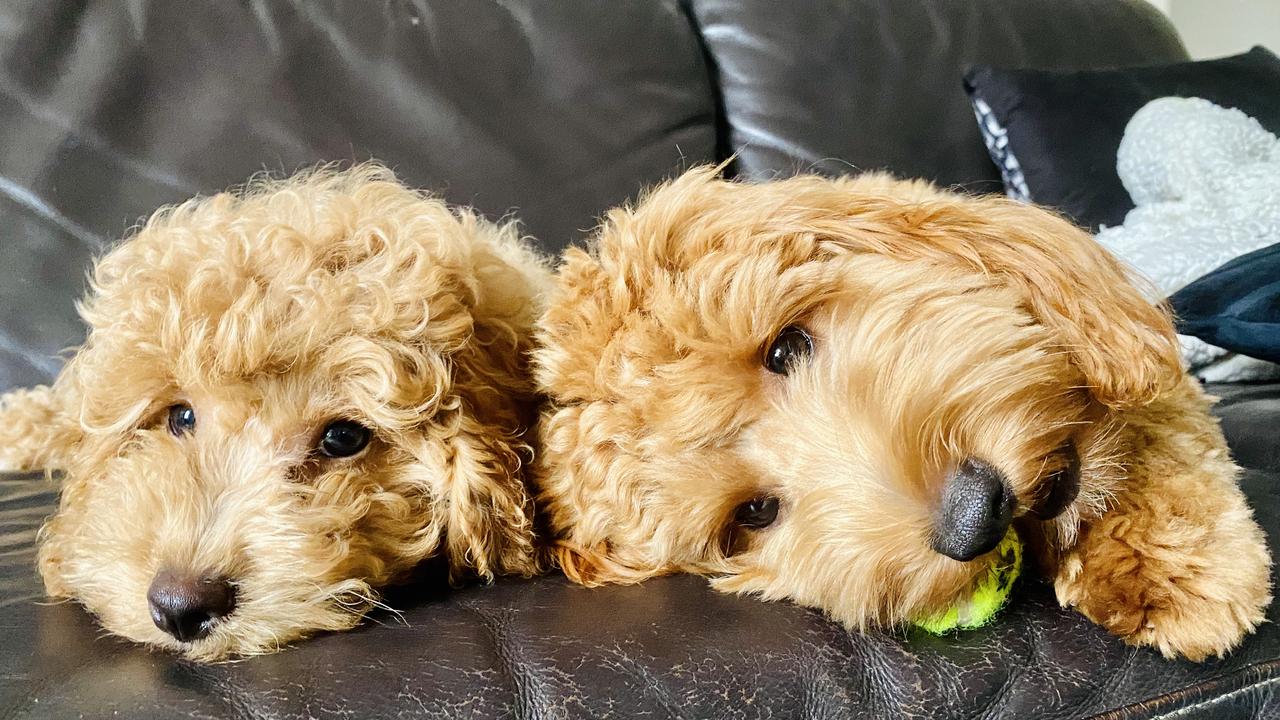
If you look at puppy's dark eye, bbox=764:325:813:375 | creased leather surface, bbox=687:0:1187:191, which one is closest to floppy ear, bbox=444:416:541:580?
puppy's dark eye, bbox=764:325:813:375

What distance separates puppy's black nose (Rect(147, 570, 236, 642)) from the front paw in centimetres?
106

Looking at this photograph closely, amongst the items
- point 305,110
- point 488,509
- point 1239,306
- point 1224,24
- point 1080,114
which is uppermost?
point 305,110

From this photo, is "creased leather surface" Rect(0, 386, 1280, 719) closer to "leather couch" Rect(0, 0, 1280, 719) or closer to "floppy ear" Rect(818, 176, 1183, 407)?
"leather couch" Rect(0, 0, 1280, 719)

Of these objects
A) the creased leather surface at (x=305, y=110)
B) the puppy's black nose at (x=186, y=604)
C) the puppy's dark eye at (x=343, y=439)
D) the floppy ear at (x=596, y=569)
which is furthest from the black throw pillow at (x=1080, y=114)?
the puppy's black nose at (x=186, y=604)

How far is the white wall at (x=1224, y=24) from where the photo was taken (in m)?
4.65

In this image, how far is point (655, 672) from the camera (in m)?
0.95

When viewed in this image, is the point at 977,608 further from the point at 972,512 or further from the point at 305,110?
the point at 305,110

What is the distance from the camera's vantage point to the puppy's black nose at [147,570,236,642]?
3.60 feet

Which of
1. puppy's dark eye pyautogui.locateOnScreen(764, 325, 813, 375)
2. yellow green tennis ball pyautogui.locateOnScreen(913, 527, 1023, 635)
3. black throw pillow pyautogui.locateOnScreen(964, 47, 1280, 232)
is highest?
puppy's dark eye pyautogui.locateOnScreen(764, 325, 813, 375)

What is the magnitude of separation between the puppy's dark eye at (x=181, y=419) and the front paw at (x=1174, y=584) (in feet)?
4.07

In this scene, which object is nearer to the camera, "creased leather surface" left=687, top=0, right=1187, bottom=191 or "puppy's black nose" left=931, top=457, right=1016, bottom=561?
"puppy's black nose" left=931, top=457, right=1016, bottom=561

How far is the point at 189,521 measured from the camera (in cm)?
119

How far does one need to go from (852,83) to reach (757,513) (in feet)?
6.10

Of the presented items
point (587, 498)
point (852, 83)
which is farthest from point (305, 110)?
point (852, 83)
